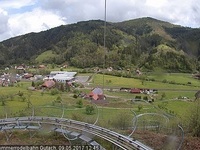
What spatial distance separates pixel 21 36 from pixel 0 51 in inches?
1064

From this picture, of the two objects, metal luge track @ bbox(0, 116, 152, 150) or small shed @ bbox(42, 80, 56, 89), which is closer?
metal luge track @ bbox(0, 116, 152, 150)

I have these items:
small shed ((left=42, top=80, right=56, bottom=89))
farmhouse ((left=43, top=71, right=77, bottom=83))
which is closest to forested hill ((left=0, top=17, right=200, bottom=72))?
farmhouse ((left=43, top=71, right=77, bottom=83))

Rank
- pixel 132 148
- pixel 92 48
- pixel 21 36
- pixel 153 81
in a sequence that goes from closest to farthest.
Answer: pixel 132 148 → pixel 153 81 → pixel 92 48 → pixel 21 36

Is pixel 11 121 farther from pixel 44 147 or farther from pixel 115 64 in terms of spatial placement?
pixel 115 64

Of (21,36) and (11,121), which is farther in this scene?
(21,36)

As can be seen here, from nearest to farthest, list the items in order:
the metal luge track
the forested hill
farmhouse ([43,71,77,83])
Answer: the metal luge track, farmhouse ([43,71,77,83]), the forested hill

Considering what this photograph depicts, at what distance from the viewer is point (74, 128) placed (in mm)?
9094

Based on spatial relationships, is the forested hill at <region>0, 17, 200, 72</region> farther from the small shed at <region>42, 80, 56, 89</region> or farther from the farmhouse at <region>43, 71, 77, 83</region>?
the small shed at <region>42, 80, 56, 89</region>

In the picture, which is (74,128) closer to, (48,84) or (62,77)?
A: (48,84)

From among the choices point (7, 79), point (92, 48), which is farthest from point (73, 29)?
point (7, 79)

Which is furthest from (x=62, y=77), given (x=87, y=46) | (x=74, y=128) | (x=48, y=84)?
(x=74, y=128)

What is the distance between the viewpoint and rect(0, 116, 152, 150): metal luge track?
24.0 ft

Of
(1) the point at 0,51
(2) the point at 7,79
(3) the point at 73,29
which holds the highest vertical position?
(3) the point at 73,29

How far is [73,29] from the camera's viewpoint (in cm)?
10175
